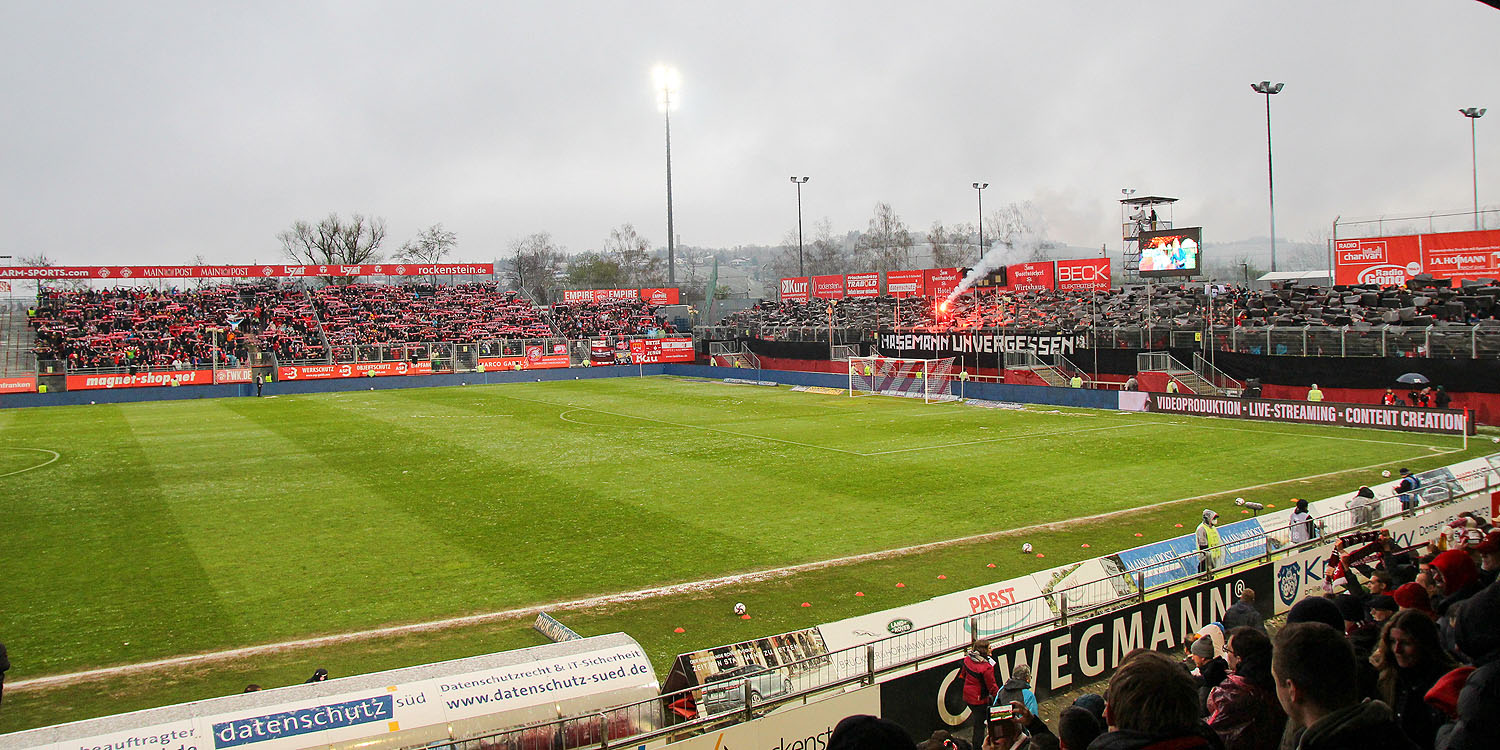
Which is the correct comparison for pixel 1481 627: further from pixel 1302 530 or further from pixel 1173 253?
pixel 1173 253

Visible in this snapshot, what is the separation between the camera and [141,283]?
67.5m

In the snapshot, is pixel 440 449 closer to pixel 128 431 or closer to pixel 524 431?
pixel 524 431

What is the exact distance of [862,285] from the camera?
65688 millimetres

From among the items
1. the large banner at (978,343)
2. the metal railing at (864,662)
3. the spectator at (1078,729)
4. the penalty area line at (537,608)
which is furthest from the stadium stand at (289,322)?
the spectator at (1078,729)

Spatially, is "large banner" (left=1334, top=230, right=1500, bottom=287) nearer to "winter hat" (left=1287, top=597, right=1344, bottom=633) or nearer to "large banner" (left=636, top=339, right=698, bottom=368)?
"winter hat" (left=1287, top=597, right=1344, bottom=633)

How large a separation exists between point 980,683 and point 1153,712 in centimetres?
511

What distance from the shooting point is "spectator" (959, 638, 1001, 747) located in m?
8.29

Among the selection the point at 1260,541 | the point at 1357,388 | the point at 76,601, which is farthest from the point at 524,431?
the point at 1357,388

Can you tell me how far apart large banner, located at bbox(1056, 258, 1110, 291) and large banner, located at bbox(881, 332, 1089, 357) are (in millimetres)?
9150

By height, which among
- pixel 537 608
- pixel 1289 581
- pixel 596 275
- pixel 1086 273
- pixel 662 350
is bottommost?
pixel 537 608

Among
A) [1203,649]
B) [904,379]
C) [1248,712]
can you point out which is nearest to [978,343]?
[904,379]

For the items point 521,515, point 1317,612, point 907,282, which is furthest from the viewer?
point 907,282

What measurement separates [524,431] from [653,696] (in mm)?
26370

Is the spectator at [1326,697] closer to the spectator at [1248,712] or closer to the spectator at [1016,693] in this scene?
the spectator at [1248,712]
